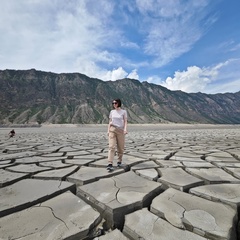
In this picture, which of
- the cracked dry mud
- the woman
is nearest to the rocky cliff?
the woman

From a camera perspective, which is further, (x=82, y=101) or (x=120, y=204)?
(x=82, y=101)

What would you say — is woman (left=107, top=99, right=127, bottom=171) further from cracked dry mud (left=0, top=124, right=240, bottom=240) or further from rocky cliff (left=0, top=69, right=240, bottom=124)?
rocky cliff (left=0, top=69, right=240, bottom=124)

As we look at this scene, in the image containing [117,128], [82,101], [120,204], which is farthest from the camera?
[82,101]

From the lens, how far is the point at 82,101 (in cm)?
7875

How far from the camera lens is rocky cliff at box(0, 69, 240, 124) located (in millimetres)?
66625

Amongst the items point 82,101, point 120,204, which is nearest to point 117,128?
point 120,204

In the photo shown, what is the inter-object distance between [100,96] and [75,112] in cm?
1859

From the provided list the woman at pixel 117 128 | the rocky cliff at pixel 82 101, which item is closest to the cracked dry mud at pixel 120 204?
the woman at pixel 117 128

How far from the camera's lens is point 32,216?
1.50 metres

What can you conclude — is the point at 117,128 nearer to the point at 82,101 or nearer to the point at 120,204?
the point at 120,204

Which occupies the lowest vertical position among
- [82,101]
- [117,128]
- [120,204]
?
[120,204]

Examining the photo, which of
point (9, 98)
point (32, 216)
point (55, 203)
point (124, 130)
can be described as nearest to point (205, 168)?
point (124, 130)

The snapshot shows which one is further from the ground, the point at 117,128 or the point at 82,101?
the point at 82,101

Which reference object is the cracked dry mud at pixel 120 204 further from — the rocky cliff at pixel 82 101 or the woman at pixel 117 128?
the rocky cliff at pixel 82 101
